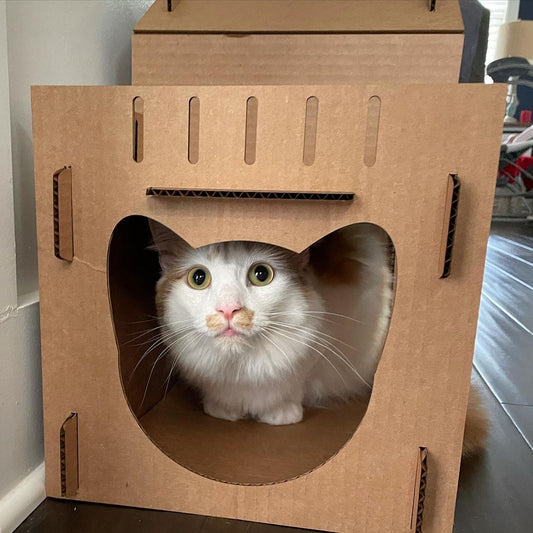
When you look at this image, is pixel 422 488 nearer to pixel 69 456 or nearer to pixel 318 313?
pixel 318 313

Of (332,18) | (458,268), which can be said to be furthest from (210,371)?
(332,18)

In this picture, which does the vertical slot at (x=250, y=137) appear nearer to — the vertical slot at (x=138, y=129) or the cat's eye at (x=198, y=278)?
the vertical slot at (x=138, y=129)

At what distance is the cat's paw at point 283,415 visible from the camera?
97cm

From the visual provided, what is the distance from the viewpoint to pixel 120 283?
92 centimetres

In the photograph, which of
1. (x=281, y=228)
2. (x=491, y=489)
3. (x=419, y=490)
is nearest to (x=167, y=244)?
(x=281, y=228)

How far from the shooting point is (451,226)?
0.63m

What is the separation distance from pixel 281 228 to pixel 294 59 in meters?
0.30

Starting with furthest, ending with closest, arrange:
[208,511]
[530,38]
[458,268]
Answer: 1. [530,38]
2. [208,511]
3. [458,268]

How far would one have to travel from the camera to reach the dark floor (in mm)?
751

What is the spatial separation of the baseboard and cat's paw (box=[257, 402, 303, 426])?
398mm

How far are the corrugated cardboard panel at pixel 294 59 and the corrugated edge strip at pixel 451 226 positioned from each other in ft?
0.73

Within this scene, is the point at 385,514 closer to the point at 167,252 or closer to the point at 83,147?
the point at 167,252

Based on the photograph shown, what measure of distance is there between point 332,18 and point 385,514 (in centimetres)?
75

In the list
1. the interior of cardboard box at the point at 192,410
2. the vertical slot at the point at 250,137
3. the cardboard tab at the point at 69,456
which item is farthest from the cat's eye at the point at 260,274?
the cardboard tab at the point at 69,456
